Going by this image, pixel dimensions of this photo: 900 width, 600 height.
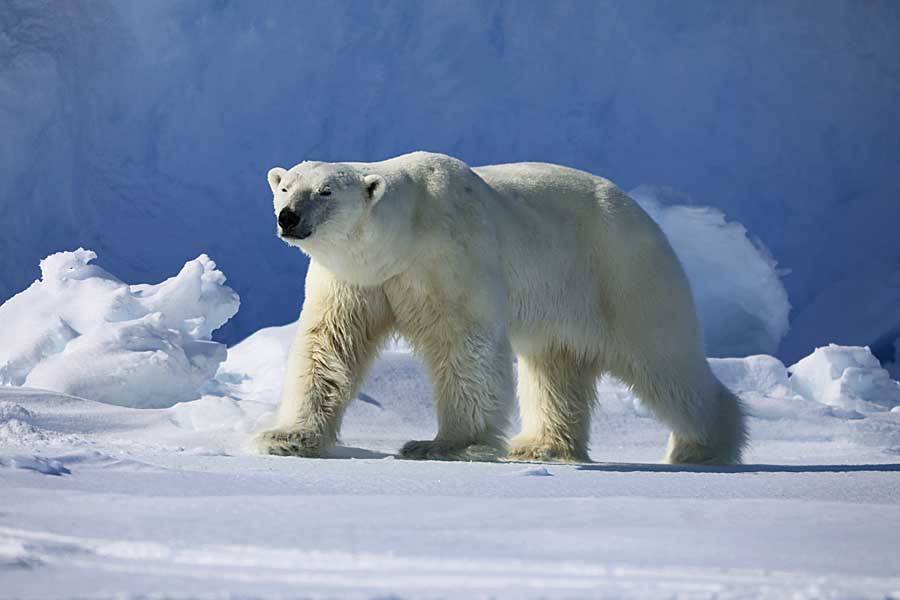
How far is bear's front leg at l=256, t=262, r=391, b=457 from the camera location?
4098 mm

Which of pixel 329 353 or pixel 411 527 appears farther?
pixel 329 353

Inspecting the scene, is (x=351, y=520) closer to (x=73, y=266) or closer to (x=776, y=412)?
(x=776, y=412)

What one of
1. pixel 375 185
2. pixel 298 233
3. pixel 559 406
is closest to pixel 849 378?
pixel 559 406

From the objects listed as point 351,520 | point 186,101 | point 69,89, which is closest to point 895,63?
point 186,101

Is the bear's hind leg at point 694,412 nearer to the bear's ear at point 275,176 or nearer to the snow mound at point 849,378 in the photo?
the bear's ear at point 275,176

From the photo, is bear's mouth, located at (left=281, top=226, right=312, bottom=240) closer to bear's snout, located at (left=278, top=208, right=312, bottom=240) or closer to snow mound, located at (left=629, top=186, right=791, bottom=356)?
bear's snout, located at (left=278, top=208, right=312, bottom=240)

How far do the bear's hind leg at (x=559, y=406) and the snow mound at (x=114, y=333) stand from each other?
320 cm

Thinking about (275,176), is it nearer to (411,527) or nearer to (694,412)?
(694,412)

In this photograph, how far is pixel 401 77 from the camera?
1166 centimetres

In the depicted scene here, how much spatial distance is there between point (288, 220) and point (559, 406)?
1709 millimetres

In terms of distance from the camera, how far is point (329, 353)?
4.16 meters

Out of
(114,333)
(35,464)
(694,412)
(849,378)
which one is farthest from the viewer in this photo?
(849,378)

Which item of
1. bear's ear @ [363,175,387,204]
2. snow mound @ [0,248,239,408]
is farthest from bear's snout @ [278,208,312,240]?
snow mound @ [0,248,239,408]

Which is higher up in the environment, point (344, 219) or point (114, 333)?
point (114, 333)
